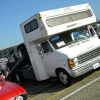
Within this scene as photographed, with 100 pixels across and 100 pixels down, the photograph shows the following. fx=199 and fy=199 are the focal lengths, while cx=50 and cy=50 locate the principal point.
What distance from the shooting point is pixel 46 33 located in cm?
746

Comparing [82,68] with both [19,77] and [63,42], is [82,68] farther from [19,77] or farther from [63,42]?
[19,77]

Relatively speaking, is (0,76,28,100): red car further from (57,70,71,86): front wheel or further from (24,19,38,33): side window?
(24,19,38,33): side window

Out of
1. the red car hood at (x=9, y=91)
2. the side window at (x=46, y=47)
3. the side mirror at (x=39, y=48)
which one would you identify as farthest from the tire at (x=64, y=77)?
the red car hood at (x=9, y=91)

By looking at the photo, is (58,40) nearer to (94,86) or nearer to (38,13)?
(38,13)

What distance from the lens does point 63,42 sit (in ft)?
26.6

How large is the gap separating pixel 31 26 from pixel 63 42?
150cm

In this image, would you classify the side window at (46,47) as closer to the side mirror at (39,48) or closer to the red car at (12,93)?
the side mirror at (39,48)

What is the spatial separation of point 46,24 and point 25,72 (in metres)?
3.38

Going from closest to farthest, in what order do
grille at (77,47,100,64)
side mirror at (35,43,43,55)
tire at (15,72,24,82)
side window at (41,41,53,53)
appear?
grille at (77,47,100,64), side window at (41,41,53,53), side mirror at (35,43,43,55), tire at (15,72,24,82)

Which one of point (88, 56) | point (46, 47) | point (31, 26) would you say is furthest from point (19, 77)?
point (88, 56)

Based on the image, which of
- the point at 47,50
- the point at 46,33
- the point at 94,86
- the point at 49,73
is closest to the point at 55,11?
the point at 46,33

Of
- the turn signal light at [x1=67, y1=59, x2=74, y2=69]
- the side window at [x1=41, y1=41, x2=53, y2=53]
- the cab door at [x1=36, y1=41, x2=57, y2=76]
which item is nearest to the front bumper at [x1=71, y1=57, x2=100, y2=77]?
the turn signal light at [x1=67, y1=59, x2=74, y2=69]

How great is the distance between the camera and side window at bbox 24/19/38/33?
796 centimetres

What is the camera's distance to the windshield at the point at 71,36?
8055 mm
